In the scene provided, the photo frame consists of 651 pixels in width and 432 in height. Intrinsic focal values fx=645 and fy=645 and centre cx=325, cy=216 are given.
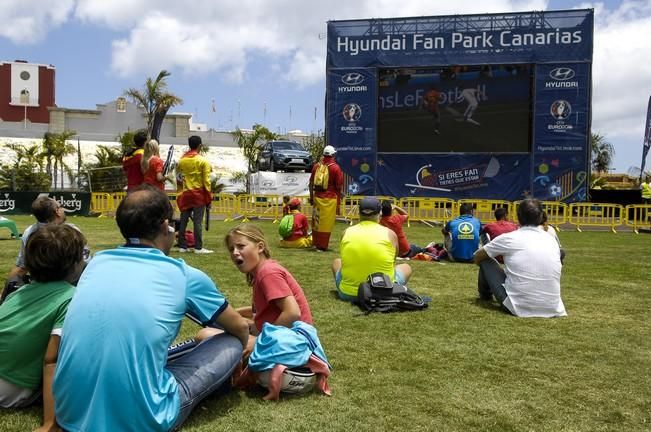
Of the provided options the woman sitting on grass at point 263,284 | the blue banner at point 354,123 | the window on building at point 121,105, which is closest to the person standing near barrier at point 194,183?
the woman sitting on grass at point 263,284

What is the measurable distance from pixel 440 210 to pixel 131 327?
17.9 metres

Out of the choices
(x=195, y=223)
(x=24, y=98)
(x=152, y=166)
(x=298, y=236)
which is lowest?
(x=298, y=236)

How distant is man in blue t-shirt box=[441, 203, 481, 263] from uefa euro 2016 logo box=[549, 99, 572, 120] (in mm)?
12693

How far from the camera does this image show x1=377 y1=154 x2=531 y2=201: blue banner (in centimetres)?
2139

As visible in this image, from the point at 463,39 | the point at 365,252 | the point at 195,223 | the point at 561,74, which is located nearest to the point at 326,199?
the point at 195,223

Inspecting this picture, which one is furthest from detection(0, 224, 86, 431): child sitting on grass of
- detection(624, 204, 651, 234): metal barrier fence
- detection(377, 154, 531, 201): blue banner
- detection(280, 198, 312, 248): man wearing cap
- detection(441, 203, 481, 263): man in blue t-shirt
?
detection(377, 154, 531, 201): blue banner

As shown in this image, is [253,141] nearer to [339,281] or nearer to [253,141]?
[253,141]

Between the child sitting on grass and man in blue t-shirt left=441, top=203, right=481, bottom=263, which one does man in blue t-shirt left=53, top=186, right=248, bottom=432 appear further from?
man in blue t-shirt left=441, top=203, right=481, bottom=263

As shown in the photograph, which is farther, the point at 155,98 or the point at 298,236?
the point at 155,98

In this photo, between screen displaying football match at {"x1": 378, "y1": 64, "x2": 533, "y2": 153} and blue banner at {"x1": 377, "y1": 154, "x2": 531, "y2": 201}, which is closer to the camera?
screen displaying football match at {"x1": 378, "y1": 64, "x2": 533, "y2": 153}

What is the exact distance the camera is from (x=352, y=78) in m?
22.0

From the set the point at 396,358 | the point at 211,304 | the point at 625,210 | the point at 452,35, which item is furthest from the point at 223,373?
the point at 452,35

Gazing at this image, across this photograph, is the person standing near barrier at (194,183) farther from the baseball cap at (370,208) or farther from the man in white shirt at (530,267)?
the man in white shirt at (530,267)

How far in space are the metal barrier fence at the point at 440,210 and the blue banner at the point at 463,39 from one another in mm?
4825
